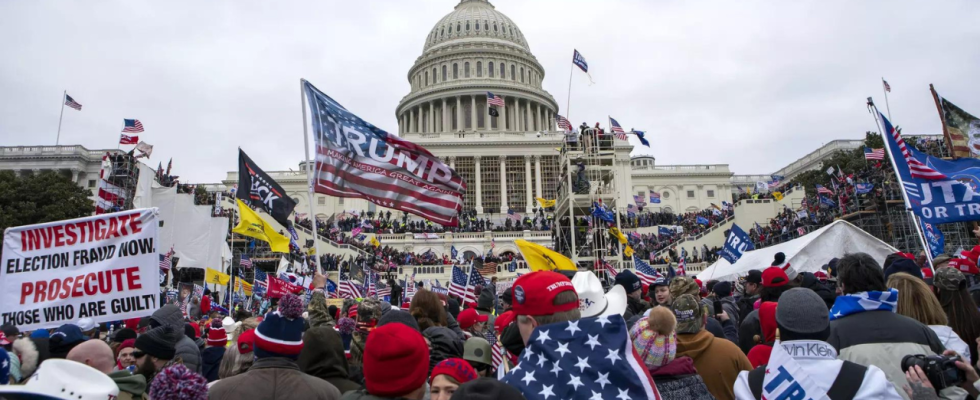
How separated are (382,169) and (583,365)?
8.29 meters

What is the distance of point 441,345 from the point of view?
5227 mm

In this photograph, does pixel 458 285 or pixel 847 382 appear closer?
pixel 847 382

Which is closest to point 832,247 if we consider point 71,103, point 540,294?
point 540,294

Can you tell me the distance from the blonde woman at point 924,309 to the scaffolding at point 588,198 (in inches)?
776

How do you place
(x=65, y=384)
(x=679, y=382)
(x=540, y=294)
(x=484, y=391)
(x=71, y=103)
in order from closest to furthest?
(x=484, y=391)
(x=65, y=384)
(x=540, y=294)
(x=679, y=382)
(x=71, y=103)

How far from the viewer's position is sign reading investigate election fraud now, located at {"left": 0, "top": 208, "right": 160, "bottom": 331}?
6.90 meters

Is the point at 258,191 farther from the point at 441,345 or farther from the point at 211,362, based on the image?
the point at 441,345

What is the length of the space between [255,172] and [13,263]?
6507 mm

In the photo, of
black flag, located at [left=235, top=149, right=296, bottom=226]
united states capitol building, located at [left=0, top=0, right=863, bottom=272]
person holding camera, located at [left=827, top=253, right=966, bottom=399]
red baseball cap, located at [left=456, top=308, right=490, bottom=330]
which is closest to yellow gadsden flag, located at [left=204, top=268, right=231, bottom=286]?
black flag, located at [left=235, top=149, right=296, bottom=226]

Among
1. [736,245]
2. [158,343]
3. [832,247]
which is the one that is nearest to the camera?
[158,343]

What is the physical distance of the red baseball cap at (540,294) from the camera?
3367 millimetres

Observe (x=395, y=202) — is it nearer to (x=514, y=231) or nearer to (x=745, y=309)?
(x=745, y=309)

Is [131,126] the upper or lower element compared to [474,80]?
lower

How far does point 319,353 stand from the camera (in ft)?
14.2
